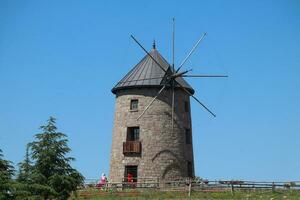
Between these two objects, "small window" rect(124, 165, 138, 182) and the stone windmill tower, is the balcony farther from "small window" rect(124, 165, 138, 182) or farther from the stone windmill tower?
"small window" rect(124, 165, 138, 182)

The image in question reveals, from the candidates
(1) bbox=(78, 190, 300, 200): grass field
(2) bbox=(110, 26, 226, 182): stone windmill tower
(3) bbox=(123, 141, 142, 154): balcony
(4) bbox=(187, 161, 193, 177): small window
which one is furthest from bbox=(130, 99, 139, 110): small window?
(1) bbox=(78, 190, 300, 200): grass field

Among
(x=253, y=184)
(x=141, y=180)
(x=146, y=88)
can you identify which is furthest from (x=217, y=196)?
(x=146, y=88)

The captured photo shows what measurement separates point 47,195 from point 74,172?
196cm

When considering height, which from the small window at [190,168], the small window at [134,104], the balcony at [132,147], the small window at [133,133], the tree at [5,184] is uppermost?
the small window at [134,104]

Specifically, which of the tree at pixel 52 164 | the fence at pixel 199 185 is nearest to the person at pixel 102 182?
the fence at pixel 199 185

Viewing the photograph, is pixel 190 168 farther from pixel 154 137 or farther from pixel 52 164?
pixel 52 164

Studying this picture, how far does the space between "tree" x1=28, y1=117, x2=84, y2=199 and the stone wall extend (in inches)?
527

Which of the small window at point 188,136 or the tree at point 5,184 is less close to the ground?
the small window at point 188,136

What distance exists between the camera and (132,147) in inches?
1671

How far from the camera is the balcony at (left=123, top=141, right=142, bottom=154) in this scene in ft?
139

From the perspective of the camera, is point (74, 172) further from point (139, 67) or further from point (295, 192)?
point (139, 67)

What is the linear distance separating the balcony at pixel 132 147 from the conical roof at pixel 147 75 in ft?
12.9

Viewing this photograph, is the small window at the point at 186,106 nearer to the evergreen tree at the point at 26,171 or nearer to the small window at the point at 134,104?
the small window at the point at 134,104

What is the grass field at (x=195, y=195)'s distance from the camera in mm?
33469
